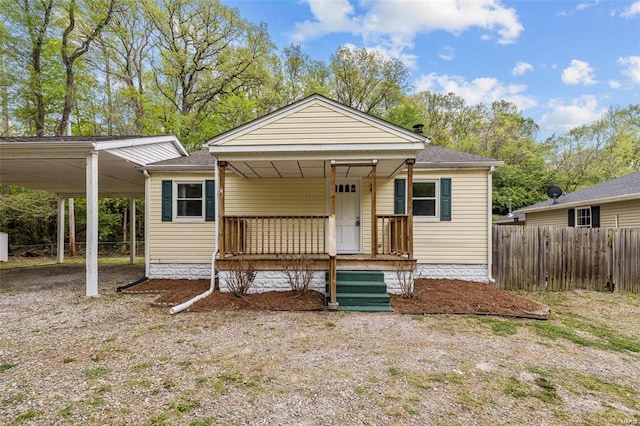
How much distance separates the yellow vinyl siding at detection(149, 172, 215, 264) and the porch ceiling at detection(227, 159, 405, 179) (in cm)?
161

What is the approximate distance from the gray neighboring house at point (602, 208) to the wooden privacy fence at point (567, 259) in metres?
2.44

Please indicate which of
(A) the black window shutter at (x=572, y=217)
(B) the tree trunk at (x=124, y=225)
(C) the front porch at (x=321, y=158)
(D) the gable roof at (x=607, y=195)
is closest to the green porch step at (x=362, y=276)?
(C) the front porch at (x=321, y=158)

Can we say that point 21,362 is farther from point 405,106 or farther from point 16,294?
point 405,106

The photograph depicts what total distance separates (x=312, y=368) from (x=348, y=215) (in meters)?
5.12

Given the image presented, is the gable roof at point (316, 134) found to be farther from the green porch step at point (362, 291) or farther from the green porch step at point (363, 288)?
the green porch step at point (363, 288)

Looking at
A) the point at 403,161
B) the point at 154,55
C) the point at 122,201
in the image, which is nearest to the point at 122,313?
the point at 403,161

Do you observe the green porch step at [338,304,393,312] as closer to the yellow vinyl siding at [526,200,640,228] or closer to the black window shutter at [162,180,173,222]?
the black window shutter at [162,180,173,222]

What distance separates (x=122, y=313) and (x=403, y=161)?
6216 mm

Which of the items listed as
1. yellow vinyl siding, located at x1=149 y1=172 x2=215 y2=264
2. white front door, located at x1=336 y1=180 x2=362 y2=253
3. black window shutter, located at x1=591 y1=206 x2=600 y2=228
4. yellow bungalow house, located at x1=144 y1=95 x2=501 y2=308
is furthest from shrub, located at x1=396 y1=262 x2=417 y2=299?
black window shutter, located at x1=591 y1=206 x2=600 y2=228

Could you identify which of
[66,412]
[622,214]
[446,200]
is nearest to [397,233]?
[446,200]

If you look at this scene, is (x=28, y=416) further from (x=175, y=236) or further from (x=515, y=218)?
(x=515, y=218)

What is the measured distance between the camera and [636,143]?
67.0 ft

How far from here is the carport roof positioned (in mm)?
6211

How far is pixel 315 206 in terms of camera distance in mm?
8047
